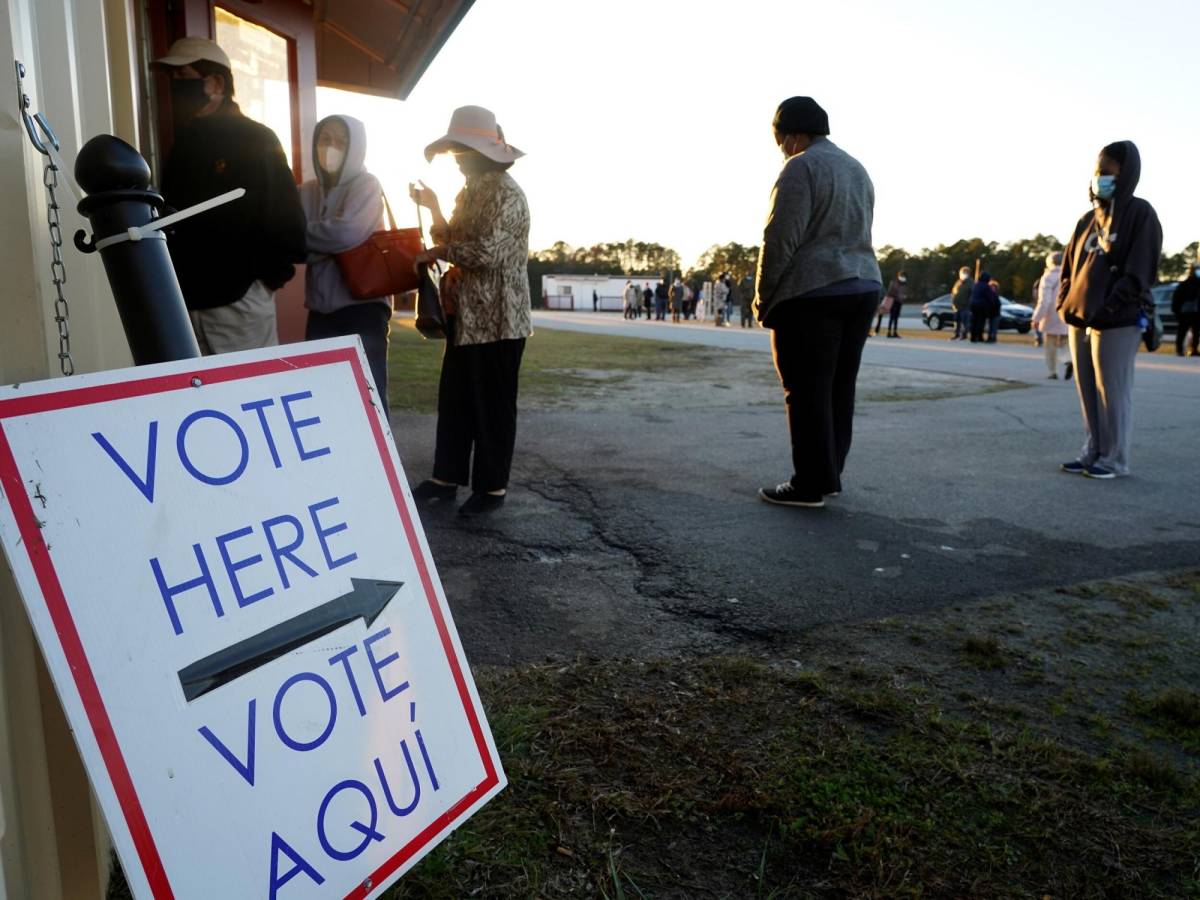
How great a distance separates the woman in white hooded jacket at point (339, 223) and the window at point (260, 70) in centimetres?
181

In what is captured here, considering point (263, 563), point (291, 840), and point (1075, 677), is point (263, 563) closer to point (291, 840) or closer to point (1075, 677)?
point (291, 840)

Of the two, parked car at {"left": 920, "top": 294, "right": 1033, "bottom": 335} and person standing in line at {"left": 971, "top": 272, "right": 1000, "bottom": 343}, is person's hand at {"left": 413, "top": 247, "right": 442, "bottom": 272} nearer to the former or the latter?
person standing in line at {"left": 971, "top": 272, "right": 1000, "bottom": 343}

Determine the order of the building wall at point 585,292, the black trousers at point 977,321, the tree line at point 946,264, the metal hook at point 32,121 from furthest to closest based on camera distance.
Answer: the building wall at point 585,292 < the tree line at point 946,264 < the black trousers at point 977,321 < the metal hook at point 32,121

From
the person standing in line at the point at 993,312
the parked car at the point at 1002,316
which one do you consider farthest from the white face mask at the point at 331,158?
the parked car at the point at 1002,316

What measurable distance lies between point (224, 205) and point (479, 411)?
1.45 meters

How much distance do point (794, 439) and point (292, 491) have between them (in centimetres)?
351

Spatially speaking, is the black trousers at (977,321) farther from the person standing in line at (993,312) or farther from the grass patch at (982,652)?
the grass patch at (982,652)

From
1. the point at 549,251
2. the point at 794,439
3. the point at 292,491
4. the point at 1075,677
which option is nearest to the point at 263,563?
the point at 292,491

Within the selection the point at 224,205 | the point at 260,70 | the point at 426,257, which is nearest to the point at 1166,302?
the point at 260,70

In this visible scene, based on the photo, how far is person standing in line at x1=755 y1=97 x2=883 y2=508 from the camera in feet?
13.8

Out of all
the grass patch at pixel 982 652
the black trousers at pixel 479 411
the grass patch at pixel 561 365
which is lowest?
the grass patch at pixel 982 652

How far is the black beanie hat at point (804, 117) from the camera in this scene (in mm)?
4328

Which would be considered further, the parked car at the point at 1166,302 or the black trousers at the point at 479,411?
the parked car at the point at 1166,302

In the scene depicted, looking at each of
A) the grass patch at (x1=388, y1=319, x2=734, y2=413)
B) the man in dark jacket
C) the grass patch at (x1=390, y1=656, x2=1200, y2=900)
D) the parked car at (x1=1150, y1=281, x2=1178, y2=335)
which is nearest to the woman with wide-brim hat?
the man in dark jacket
